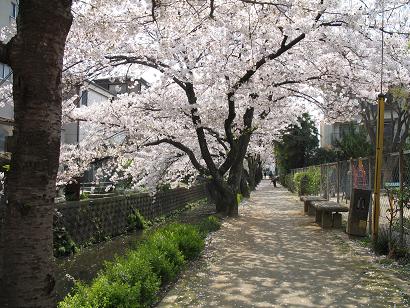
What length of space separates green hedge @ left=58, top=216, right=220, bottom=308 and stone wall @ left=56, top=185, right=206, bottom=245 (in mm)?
4558

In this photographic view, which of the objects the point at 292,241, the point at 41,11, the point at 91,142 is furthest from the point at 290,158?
the point at 41,11

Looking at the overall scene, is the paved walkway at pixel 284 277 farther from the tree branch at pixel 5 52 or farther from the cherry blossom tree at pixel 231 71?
the cherry blossom tree at pixel 231 71

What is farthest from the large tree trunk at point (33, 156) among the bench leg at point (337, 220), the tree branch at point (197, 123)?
the tree branch at point (197, 123)

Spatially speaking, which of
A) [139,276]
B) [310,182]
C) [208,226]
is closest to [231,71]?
[208,226]

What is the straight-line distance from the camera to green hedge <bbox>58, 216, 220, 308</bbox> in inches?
186

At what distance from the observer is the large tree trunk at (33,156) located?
11.1 feet

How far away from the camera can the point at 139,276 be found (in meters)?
5.63

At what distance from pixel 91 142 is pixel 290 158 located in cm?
3449

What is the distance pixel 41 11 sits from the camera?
3.62 meters

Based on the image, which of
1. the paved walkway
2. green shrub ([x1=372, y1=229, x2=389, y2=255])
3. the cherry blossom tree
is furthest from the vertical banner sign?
the cherry blossom tree

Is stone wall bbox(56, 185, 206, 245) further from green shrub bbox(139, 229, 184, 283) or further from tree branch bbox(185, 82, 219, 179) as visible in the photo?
green shrub bbox(139, 229, 184, 283)

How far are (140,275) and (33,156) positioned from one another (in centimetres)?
270

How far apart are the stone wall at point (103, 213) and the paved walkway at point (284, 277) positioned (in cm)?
407

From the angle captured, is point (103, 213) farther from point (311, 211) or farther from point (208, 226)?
point (311, 211)
